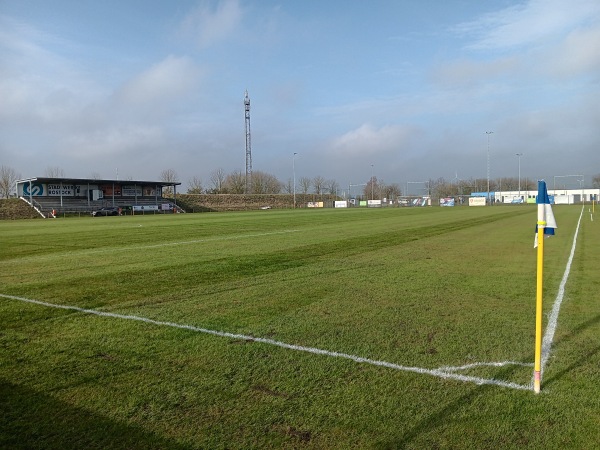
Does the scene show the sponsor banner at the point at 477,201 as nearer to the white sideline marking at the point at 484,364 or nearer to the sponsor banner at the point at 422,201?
the sponsor banner at the point at 422,201

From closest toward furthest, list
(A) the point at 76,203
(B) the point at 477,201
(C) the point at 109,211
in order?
(C) the point at 109,211
(A) the point at 76,203
(B) the point at 477,201

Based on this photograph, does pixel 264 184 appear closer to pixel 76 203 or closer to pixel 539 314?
pixel 76 203

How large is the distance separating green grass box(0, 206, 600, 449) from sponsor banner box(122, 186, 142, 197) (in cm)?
6609

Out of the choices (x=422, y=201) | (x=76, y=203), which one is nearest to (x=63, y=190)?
(x=76, y=203)

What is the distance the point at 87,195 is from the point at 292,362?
70.8 metres

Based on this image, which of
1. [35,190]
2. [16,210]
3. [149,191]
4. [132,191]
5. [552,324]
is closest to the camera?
[552,324]

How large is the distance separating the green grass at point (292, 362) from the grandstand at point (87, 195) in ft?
182

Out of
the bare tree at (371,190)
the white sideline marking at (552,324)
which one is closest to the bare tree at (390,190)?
the bare tree at (371,190)

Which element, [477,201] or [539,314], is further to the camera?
[477,201]

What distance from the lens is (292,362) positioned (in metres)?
4.70

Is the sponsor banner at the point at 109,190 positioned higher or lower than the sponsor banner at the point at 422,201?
higher

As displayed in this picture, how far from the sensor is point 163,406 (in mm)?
3736

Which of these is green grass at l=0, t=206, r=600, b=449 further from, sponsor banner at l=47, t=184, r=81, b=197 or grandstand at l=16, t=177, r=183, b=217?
sponsor banner at l=47, t=184, r=81, b=197

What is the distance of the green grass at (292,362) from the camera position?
3.35 meters
